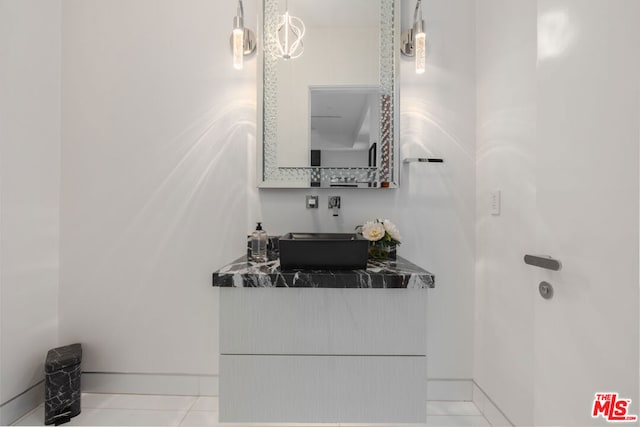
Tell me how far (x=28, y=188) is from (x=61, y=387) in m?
0.97

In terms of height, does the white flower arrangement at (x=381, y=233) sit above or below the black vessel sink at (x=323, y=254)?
above

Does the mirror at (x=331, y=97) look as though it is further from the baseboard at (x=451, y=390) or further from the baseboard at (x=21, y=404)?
the baseboard at (x=21, y=404)

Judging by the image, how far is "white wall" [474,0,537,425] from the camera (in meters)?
1.26

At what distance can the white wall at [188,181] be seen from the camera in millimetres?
1654

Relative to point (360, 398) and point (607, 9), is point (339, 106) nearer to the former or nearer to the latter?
point (607, 9)

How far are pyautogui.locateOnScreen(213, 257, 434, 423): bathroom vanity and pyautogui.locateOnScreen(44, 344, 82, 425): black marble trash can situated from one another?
2.88ft

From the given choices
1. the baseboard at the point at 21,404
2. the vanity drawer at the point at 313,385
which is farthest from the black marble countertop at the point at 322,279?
the baseboard at the point at 21,404

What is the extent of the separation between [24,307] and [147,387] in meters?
0.72

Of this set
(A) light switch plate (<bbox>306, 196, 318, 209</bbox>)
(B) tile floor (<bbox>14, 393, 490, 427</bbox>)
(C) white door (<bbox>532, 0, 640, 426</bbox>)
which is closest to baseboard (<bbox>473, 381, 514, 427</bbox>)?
(B) tile floor (<bbox>14, 393, 490, 427</bbox>)

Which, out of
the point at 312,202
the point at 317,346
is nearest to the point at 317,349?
the point at 317,346

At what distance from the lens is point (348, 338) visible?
1158 mm

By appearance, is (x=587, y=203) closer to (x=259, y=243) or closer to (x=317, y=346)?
(x=317, y=346)

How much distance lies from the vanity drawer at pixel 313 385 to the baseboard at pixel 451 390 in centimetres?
55

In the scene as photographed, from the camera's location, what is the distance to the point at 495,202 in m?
1.47
